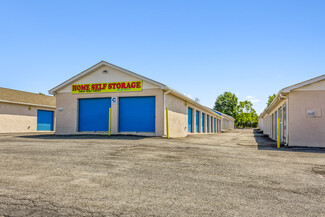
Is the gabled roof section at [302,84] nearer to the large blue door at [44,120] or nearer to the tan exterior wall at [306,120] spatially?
the tan exterior wall at [306,120]

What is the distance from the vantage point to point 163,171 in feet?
18.1

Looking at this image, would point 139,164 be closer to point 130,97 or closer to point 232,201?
point 232,201

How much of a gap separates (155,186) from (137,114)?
35.9 feet

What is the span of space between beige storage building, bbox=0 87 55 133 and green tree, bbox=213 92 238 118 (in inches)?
2669

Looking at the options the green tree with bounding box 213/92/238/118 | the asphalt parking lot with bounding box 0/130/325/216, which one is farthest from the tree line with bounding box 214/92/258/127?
the asphalt parking lot with bounding box 0/130/325/216

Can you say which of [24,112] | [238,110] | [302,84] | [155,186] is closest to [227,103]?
[238,110]

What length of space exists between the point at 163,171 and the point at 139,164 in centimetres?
89

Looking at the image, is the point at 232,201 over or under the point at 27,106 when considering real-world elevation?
under

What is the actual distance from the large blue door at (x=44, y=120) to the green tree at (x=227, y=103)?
6772 centimetres

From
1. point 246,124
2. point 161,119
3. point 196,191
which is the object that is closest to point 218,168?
point 196,191

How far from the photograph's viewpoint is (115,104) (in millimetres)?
15516

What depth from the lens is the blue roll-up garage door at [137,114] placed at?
14906 millimetres

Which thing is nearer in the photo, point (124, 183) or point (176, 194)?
point (176, 194)

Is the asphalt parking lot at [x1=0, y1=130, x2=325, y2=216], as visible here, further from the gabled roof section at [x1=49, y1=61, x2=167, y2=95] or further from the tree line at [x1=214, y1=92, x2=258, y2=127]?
the tree line at [x1=214, y1=92, x2=258, y2=127]
